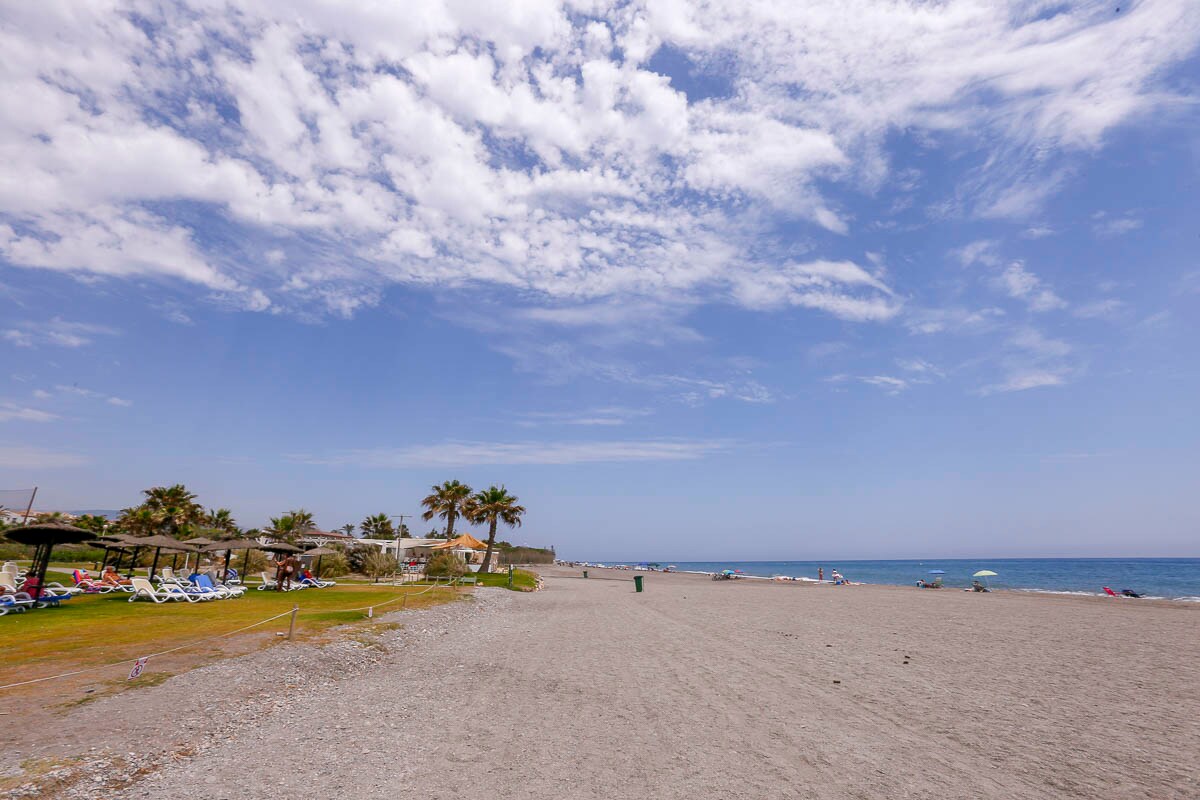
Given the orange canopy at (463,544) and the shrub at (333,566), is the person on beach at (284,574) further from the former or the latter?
the orange canopy at (463,544)

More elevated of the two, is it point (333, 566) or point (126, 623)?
point (333, 566)

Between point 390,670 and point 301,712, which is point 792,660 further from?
point 301,712

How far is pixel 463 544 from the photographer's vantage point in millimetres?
48969

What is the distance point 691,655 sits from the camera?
565 inches

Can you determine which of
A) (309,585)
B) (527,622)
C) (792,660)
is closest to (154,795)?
(792,660)

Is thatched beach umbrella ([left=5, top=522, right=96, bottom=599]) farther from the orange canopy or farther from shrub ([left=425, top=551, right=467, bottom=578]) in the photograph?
the orange canopy

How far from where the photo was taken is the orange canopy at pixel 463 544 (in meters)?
45.1

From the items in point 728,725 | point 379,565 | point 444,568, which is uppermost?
point 379,565

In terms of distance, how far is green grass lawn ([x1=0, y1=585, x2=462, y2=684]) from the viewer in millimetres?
10961

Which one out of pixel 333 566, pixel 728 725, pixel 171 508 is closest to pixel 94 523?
pixel 171 508

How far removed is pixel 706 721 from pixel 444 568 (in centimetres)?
3206

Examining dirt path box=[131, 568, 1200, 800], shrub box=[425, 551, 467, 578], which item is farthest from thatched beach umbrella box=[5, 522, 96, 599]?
shrub box=[425, 551, 467, 578]

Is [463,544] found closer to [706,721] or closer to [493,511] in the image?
[493,511]

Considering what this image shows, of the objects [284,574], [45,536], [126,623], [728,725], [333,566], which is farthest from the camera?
[333,566]
